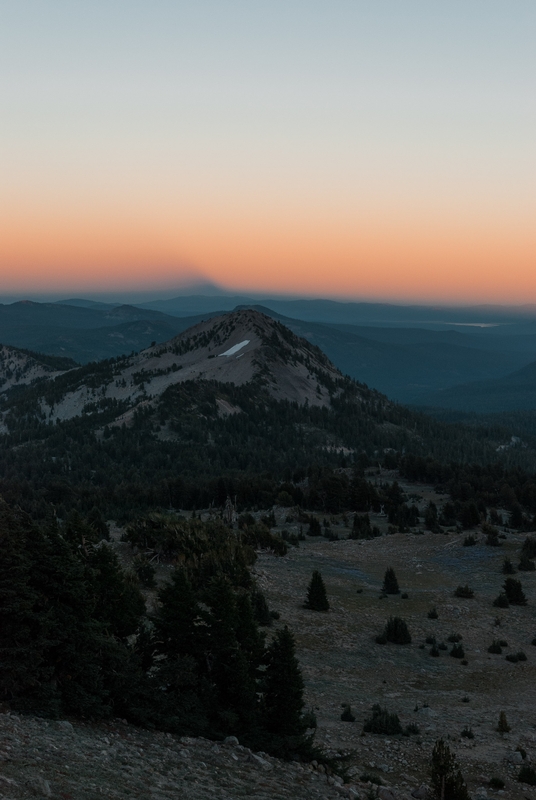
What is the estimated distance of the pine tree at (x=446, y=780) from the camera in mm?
16922

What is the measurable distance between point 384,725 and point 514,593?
20235 millimetres

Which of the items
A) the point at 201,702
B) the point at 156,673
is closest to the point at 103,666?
the point at 156,673

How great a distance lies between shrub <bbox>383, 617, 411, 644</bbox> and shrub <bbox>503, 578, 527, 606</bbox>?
9782 millimetres

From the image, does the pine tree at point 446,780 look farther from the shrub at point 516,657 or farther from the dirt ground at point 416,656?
the shrub at point 516,657

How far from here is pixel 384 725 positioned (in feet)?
71.8

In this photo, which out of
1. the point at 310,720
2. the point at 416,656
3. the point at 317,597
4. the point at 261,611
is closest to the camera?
the point at 310,720

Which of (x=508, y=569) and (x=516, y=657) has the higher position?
(x=516, y=657)

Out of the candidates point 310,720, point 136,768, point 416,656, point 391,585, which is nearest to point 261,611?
point 416,656

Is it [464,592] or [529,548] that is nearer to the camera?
[464,592]

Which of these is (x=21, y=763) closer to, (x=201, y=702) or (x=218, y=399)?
(x=201, y=702)

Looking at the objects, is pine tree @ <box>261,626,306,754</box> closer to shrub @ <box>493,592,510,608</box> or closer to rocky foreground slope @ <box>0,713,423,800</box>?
rocky foreground slope @ <box>0,713,423,800</box>

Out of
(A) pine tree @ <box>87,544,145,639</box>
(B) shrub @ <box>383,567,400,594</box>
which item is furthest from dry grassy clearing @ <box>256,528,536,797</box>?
(A) pine tree @ <box>87,544,145,639</box>

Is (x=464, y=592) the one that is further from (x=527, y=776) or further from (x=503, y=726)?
(x=527, y=776)

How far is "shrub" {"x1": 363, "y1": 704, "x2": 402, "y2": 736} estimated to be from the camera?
856 inches
